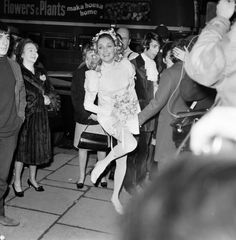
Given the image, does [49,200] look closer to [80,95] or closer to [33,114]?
[33,114]

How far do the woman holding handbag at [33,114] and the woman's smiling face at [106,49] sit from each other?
0.78 m

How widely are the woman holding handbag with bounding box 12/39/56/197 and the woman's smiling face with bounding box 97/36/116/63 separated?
0.78 metres

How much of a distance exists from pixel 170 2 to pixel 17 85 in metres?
Answer: 5.40

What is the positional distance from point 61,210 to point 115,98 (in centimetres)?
137

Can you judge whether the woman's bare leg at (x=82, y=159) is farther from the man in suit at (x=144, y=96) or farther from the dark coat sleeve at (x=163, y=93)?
the dark coat sleeve at (x=163, y=93)

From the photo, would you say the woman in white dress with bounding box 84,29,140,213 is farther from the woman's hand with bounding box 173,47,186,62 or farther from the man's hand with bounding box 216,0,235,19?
the man's hand with bounding box 216,0,235,19

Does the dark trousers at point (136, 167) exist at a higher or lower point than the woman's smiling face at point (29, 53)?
lower

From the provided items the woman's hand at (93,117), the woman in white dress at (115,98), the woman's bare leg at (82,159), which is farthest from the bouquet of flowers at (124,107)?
the woman's bare leg at (82,159)

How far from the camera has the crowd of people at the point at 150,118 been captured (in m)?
0.57

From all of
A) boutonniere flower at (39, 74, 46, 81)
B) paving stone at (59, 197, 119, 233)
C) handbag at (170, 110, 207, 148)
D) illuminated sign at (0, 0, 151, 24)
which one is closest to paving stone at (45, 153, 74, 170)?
paving stone at (59, 197, 119, 233)

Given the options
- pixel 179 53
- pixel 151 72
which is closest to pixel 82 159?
pixel 151 72

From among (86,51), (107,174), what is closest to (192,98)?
(86,51)

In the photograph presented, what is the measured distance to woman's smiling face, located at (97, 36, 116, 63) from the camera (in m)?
4.04

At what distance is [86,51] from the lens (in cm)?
457
